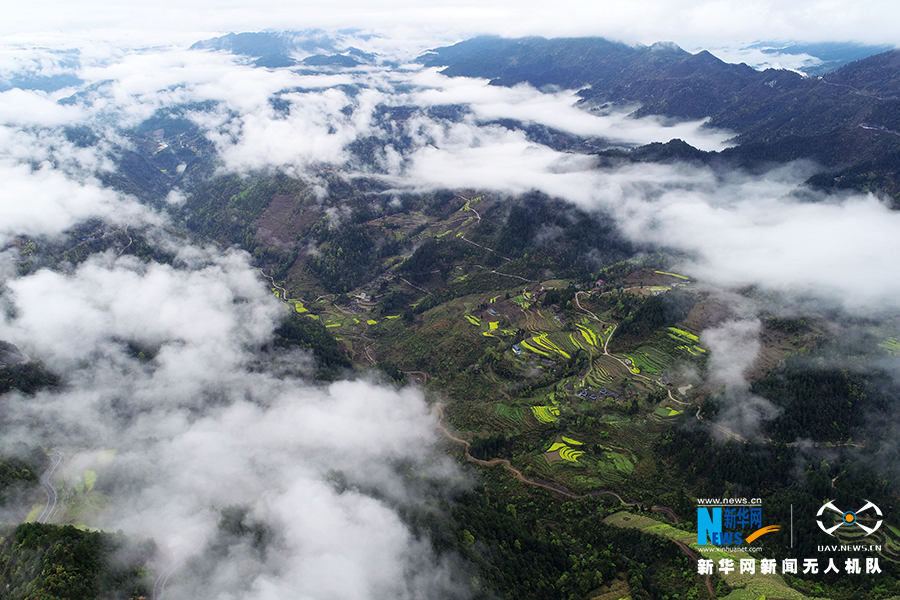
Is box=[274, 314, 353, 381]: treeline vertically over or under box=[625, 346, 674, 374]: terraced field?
under

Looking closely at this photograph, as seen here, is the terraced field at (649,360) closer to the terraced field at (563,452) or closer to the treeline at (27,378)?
the terraced field at (563,452)

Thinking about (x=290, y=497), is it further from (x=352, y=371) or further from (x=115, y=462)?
(x=352, y=371)

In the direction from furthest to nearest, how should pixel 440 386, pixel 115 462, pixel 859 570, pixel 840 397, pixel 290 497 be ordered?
1. pixel 440 386
2. pixel 840 397
3. pixel 115 462
4. pixel 290 497
5. pixel 859 570

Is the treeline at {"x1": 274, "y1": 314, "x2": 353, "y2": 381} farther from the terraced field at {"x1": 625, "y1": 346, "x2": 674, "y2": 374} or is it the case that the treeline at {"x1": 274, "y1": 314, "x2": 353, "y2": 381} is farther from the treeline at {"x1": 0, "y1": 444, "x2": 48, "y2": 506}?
the terraced field at {"x1": 625, "y1": 346, "x2": 674, "y2": 374}

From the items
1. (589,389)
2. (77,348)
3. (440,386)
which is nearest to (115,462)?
(77,348)

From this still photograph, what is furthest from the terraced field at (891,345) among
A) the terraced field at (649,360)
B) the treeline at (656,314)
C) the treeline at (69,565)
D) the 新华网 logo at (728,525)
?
the treeline at (69,565)

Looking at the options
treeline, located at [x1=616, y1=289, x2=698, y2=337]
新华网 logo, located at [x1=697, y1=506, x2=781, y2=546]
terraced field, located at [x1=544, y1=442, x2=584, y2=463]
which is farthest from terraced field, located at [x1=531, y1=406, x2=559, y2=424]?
新华网 logo, located at [x1=697, y1=506, x2=781, y2=546]
